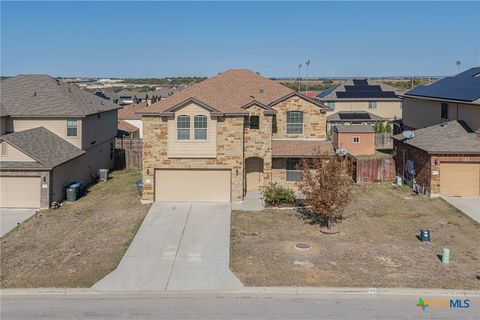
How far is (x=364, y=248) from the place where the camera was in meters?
19.0

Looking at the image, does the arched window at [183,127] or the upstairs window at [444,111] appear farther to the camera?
the upstairs window at [444,111]

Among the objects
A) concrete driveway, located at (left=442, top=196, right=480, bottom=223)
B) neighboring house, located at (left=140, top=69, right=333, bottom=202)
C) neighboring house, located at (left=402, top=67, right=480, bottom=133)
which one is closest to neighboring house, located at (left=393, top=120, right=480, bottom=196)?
concrete driveway, located at (left=442, top=196, right=480, bottom=223)

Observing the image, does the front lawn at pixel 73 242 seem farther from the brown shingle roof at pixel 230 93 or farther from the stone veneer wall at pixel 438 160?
the stone veneer wall at pixel 438 160

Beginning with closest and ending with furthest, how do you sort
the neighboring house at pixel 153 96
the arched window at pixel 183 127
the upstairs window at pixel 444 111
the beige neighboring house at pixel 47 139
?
the beige neighboring house at pixel 47 139, the arched window at pixel 183 127, the upstairs window at pixel 444 111, the neighboring house at pixel 153 96

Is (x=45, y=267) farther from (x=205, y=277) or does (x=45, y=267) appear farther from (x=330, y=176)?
(x=330, y=176)

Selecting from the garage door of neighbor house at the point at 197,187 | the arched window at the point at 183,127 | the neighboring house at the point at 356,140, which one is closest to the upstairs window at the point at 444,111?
the neighboring house at the point at 356,140

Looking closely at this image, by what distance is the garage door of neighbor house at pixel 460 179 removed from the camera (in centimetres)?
2709

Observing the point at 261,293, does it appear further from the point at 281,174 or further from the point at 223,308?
the point at 281,174

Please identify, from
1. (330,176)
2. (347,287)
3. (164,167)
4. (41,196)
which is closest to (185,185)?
(164,167)

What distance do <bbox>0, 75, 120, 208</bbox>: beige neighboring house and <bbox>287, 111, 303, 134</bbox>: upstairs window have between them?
41.4 feet

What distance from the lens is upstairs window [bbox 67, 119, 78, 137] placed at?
30500 millimetres

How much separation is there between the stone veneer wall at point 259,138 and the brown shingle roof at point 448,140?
8.86 m

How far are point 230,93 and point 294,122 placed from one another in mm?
4315

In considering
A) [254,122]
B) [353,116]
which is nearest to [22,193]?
[254,122]
